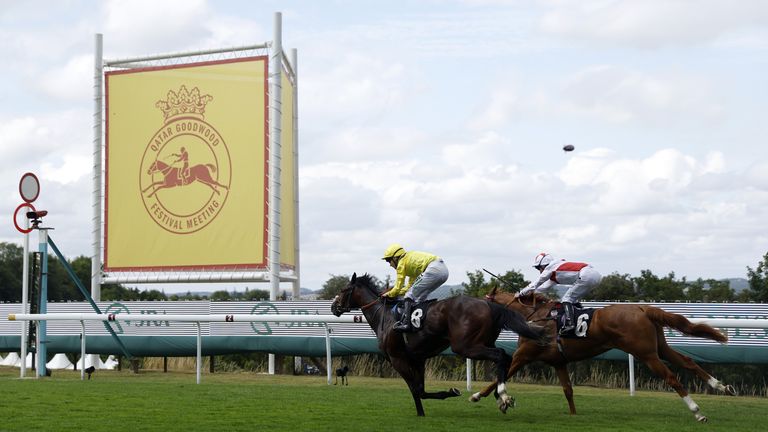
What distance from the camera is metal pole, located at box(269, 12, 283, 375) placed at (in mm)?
19547

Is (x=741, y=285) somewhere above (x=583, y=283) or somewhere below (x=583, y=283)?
above

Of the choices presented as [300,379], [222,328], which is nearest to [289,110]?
[222,328]

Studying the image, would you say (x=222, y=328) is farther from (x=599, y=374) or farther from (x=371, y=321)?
(x=371, y=321)

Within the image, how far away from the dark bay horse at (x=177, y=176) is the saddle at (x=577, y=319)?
476 inches

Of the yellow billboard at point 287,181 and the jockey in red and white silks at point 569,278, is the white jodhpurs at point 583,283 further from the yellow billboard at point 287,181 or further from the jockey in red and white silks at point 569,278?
the yellow billboard at point 287,181

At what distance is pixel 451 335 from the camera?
856cm

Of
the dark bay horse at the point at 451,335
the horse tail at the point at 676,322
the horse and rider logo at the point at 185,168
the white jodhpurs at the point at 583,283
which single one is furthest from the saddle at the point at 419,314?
the horse and rider logo at the point at 185,168

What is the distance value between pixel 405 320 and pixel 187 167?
41.7 feet

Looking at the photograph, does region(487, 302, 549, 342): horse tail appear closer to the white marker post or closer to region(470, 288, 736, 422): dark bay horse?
region(470, 288, 736, 422): dark bay horse

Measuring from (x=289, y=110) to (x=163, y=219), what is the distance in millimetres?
3501

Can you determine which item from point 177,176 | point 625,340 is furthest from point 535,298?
point 177,176

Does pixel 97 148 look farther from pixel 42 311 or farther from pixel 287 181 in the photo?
pixel 42 311

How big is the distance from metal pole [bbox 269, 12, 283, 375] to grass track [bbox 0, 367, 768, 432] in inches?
287

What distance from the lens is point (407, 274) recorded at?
9359 millimetres
